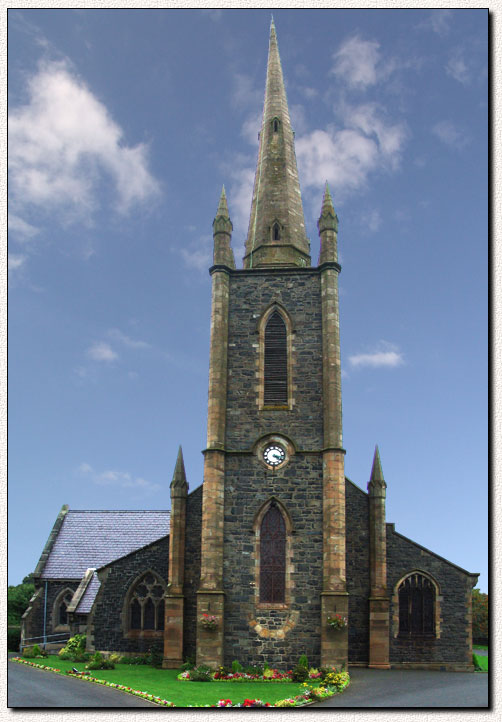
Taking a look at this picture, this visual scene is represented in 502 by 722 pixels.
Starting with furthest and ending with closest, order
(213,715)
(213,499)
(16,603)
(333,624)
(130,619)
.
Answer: (16,603) < (130,619) < (213,499) < (333,624) < (213,715)

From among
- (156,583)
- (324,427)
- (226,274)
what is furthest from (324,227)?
(156,583)

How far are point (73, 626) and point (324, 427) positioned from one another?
1796 cm

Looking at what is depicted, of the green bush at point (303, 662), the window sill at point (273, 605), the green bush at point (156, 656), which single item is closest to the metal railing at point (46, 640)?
the green bush at point (156, 656)

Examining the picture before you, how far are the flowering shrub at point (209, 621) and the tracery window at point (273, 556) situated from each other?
2081mm

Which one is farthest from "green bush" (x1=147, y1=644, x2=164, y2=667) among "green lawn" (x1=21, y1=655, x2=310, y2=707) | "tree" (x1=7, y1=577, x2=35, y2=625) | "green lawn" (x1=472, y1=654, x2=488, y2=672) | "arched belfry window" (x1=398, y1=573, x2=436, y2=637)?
"green lawn" (x1=472, y1=654, x2=488, y2=672)

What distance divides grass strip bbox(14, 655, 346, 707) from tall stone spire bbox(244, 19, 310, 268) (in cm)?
1833

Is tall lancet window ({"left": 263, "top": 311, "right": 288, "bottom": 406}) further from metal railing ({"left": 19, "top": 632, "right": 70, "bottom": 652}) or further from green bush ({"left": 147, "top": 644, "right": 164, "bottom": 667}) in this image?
metal railing ({"left": 19, "top": 632, "right": 70, "bottom": 652})

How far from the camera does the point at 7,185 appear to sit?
18.4 m

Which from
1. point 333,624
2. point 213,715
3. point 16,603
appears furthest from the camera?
point 16,603

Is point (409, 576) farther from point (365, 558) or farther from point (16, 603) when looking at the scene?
point (16, 603)

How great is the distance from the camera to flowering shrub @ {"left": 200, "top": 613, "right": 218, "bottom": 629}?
26797 millimetres

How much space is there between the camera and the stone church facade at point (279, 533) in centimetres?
2758

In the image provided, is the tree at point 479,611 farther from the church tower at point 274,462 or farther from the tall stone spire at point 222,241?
the tall stone spire at point 222,241

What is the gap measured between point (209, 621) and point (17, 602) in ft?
65.8
